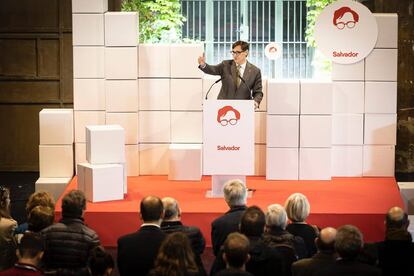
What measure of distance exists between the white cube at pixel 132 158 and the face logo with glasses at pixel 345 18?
8.64 feet

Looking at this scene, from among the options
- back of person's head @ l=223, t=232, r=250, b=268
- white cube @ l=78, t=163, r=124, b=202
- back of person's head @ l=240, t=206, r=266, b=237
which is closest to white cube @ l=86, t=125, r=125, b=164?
white cube @ l=78, t=163, r=124, b=202

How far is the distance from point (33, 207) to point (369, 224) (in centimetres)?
325

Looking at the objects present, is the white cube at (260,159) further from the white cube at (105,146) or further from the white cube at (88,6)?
the white cube at (88,6)

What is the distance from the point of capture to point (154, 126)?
9656mm

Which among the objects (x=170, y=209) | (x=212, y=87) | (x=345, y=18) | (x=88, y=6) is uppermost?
A: (x=88, y=6)

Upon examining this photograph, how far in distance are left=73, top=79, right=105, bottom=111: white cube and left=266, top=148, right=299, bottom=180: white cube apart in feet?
6.47

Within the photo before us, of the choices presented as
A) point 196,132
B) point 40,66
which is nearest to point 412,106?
point 196,132

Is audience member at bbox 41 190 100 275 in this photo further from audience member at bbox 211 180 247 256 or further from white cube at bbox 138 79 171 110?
white cube at bbox 138 79 171 110

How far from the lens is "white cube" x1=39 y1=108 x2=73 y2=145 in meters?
9.49

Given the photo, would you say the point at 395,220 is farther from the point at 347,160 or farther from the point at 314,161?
the point at 347,160

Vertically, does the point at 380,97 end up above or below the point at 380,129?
above

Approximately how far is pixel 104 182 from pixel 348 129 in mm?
2958

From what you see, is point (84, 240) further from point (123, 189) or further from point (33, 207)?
point (123, 189)

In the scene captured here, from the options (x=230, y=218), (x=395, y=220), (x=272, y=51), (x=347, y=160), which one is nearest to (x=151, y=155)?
(x=347, y=160)
